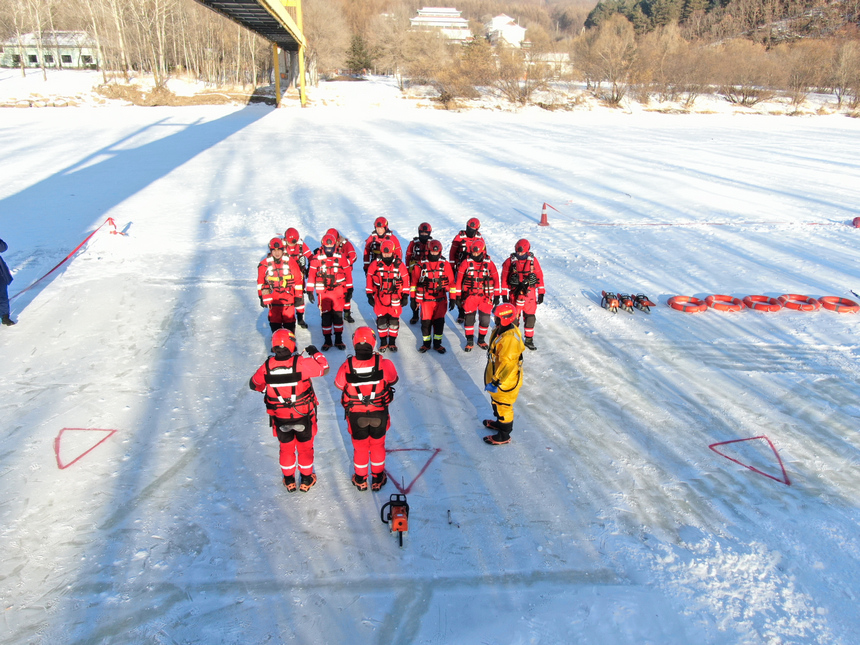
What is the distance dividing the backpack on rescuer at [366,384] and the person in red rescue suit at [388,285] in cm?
263

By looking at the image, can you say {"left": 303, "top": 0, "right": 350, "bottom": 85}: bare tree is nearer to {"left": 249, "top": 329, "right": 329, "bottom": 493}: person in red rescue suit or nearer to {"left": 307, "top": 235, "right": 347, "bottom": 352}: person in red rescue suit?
{"left": 307, "top": 235, "right": 347, "bottom": 352}: person in red rescue suit

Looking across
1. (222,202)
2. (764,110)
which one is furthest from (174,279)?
(764,110)

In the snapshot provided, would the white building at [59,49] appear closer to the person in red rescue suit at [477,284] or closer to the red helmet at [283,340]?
the person in red rescue suit at [477,284]

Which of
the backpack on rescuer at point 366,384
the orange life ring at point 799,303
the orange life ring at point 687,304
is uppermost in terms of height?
the backpack on rescuer at point 366,384

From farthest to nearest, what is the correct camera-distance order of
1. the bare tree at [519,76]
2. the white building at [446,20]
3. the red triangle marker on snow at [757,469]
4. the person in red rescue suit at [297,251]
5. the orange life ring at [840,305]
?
the white building at [446,20] < the bare tree at [519,76] < the orange life ring at [840,305] < the person in red rescue suit at [297,251] < the red triangle marker on snow at [757,469]

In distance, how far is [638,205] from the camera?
48.4 feet

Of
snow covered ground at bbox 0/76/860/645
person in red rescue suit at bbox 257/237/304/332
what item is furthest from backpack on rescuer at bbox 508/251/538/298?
person in red rescue suit at bbox 257/237/304/332

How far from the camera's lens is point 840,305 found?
8438mm

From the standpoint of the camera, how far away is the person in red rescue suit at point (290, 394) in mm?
4195

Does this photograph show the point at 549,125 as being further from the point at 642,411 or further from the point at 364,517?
the point at 364,517

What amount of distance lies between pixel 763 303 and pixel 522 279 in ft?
15.3

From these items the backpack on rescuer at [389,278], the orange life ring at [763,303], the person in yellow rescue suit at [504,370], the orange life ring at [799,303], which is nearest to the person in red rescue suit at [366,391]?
the person in yellow rescue suit at [504,370]

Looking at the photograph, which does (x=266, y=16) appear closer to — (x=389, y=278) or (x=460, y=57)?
(x=389, y=278)

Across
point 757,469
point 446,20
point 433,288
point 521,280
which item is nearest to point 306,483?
point 433,288
